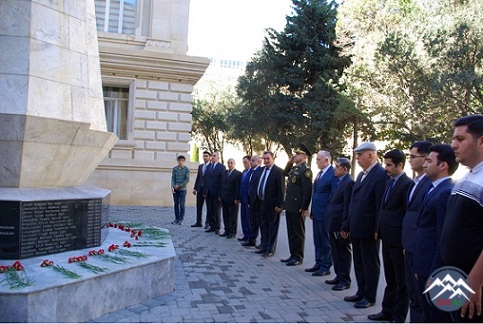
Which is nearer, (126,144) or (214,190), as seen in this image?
(214,190)

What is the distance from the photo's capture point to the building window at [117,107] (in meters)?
17.3

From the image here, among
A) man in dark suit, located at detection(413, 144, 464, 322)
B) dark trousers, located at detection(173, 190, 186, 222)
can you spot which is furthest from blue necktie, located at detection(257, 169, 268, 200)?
man in dark suit, located at detection(413, 144, 464, 322)

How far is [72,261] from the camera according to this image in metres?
4.88

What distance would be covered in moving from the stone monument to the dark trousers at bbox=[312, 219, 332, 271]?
353cm

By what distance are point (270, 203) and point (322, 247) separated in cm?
172

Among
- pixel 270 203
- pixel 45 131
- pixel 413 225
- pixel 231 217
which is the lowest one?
pixel 231 217

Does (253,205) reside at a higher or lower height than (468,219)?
lower

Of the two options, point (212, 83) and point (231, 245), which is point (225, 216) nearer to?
point (231, 245)

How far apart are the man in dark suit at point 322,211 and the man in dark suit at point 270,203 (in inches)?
50.0

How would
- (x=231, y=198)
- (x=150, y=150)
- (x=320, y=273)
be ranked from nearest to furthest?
(x=320, y=273), (x=231, y=198), (x=150, y=150)

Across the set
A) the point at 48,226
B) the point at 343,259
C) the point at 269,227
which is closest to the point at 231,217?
the point at 269,227

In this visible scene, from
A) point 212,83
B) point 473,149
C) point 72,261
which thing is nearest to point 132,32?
point 72,261

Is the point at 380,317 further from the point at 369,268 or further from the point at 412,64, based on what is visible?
the point at 412,64

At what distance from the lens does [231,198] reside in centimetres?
1067
